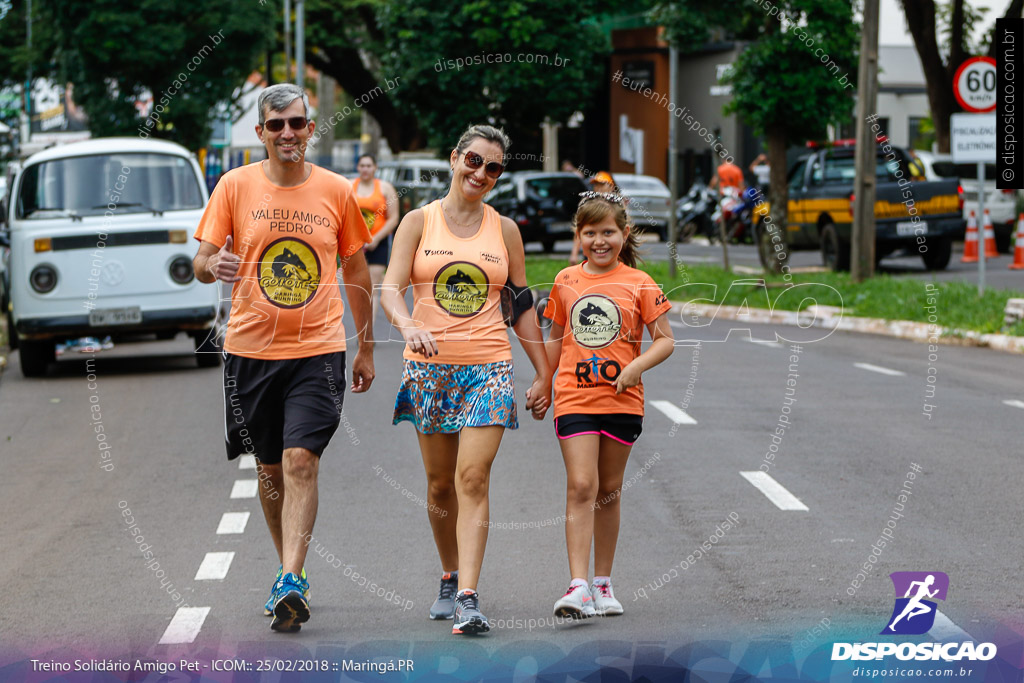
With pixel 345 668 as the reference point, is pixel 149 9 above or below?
above

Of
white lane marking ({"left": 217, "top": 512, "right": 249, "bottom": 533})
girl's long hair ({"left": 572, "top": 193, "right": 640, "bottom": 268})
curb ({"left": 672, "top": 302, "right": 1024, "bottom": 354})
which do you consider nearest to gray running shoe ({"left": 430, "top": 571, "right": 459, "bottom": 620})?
girl's long hair ({"left": 572, "top": 193, "right": 640, "bottom": 268})

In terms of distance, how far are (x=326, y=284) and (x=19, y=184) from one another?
9.33 m

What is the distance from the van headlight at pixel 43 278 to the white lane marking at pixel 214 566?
732cm

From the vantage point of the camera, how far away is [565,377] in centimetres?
555

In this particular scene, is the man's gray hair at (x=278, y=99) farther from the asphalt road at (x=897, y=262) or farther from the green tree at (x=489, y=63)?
the green tree at (x=489, y=63)

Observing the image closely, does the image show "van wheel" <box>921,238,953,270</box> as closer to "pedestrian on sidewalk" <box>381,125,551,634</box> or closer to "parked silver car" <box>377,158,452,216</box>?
"parked silver car" <box>377,158,452,216</box>

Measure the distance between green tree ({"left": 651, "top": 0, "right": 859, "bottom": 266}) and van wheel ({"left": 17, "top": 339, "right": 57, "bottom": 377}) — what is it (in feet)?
34.1

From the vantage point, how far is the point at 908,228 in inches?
864

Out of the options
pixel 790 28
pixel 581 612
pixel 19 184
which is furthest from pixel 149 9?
pixel 581 612

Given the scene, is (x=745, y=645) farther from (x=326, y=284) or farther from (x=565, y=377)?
(x=326, y=284)

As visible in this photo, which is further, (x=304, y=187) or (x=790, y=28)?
(x=790, y=28)

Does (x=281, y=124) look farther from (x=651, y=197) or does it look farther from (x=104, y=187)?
(x=651, y=197)

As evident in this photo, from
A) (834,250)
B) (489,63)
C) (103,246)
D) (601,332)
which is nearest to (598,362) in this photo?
(601,332)

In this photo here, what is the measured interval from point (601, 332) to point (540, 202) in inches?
870
